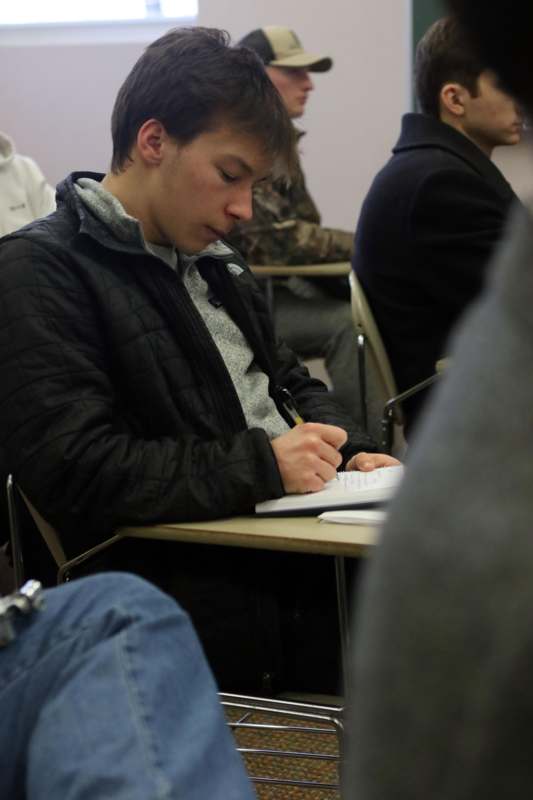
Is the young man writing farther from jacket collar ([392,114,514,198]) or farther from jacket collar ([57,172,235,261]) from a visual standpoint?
jacket collar ([392,114,514,198])

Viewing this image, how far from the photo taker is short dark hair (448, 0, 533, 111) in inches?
14.1

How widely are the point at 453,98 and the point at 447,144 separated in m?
0.17

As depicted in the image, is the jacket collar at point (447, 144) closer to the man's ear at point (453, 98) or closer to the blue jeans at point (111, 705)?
the man's ear at point (453, 98)

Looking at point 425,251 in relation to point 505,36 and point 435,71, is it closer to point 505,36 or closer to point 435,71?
point 435,71

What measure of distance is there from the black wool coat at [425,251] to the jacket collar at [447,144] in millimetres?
43

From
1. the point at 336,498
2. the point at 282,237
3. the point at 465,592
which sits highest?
the point at 465,592

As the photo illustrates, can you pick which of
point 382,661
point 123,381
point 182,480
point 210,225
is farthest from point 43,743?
point 210,225

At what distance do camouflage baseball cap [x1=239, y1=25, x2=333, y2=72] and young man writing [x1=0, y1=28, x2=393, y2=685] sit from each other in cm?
209

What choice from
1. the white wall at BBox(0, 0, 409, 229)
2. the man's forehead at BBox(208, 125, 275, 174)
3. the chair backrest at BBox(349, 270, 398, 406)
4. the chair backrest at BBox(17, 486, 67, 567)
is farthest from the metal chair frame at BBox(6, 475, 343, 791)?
the white wall at BBox(0, 0, 409, 229)

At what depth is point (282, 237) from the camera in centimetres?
361

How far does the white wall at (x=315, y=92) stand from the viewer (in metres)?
4.31

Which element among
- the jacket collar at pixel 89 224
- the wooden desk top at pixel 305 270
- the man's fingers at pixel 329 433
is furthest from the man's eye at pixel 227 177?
the wooden desk top at pixel 305 270

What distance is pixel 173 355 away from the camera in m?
1.64

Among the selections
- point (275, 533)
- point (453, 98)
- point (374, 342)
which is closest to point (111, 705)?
point (275, 533)
